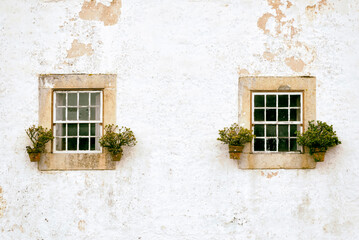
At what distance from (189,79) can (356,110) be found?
2.44m

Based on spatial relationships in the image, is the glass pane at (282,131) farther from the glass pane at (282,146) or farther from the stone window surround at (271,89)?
the stone window surround at (271,89)

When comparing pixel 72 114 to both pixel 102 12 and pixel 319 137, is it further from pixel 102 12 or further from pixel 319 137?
pixel 319 137

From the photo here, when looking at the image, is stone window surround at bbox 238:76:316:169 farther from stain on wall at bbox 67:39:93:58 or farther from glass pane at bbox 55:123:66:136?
glass pane at bbox 55:123:66:136

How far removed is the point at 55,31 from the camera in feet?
19.8

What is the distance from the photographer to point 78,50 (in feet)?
19.7

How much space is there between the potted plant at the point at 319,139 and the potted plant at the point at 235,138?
2.41ft

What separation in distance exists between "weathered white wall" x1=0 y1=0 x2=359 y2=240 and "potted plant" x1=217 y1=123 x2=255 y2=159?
18 centimetres

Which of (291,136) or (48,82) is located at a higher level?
(48,82)

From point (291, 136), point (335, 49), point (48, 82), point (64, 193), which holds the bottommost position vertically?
point (64, 193)

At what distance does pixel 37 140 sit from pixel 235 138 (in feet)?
9.17

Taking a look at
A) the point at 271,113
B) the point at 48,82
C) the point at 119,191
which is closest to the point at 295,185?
the point at 271,113

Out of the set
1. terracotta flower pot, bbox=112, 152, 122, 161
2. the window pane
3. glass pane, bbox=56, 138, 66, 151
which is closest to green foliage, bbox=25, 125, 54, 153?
glass pane, bbox=56, 138, 66, 151

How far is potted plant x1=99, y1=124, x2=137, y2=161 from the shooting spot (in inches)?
225

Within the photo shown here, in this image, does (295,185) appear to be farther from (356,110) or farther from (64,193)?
(64,193)
